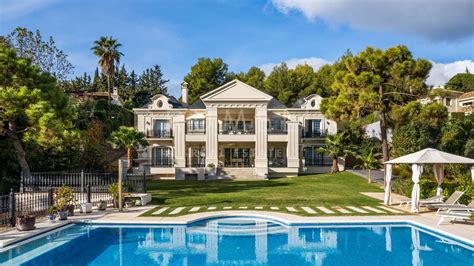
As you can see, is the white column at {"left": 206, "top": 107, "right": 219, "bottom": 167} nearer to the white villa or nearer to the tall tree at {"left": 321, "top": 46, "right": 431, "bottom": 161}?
the white villa

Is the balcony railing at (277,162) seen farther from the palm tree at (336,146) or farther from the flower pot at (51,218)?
the flower pot at (51,218)

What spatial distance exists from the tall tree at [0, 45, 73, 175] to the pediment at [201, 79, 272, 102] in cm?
1536

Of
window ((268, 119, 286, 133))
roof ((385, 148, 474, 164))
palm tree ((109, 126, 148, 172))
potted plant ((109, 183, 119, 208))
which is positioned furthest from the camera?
window ((268, 119, 286, 133))

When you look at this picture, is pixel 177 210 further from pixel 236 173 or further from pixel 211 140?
pixel 211 140

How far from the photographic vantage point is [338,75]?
2734cm

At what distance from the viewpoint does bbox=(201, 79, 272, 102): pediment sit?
34.4 m

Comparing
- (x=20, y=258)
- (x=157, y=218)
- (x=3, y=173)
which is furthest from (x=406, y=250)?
(x=3, y=173)

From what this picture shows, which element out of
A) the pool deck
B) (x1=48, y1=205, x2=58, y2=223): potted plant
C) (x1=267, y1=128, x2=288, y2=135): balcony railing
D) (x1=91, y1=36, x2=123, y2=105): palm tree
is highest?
(x1=91, y1=36, x2=123, y2=105): palm tree

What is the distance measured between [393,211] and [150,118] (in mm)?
26773

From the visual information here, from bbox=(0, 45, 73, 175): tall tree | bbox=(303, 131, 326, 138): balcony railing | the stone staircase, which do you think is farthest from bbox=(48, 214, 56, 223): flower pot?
bbox=(303, 131, 326, 138): balcony railing

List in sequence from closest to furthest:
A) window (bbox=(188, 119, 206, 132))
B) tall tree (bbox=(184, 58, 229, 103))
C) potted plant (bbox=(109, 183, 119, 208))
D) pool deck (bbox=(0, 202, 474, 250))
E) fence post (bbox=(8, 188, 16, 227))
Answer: pool deck (bbox=(0, 202, 474, 250)) → fence post (bbox=(8, 188, 16, 227)) → potted plant (bbox=(109, 183, 119, 208)) → window (bbox=(188, 119, 206, 132)) → tall tree (bbox=(184, 58, 229, 103))

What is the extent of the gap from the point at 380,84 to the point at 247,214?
1601 centimetres

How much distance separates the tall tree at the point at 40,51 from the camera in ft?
111

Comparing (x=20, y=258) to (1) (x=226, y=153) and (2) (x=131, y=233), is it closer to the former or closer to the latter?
(2) (x=131, y=233)
